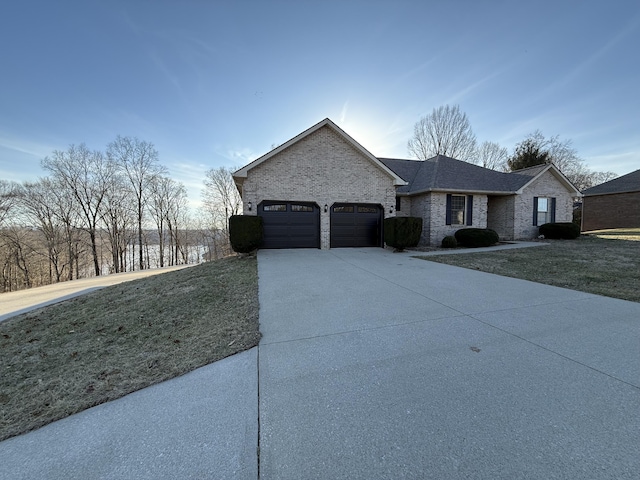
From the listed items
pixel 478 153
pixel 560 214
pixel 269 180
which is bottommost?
pixel 560 214

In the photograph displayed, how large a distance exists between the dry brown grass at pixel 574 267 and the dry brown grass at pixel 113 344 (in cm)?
733

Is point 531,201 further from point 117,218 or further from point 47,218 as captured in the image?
point 47,218

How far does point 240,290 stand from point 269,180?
7.34 m

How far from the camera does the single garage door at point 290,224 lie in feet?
41.0

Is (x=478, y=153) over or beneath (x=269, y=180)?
over

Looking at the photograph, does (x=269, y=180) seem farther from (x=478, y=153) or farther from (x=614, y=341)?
(x=478, y=153)

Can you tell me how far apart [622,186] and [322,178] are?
28.2m

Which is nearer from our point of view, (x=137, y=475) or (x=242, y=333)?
(x=137, y=475)

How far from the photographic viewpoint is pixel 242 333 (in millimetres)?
3859

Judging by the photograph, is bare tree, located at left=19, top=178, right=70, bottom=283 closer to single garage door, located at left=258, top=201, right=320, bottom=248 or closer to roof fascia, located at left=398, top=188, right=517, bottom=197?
single garage door, located at left=258, top=201, right=320, bottom=248

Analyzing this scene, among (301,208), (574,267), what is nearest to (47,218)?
(301,208)

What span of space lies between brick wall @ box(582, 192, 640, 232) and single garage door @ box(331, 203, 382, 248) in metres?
24.5

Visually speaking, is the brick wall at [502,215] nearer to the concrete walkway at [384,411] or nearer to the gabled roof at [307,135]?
the gabled roof at [307,135]

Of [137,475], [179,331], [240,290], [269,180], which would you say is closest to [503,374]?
[137,475]
